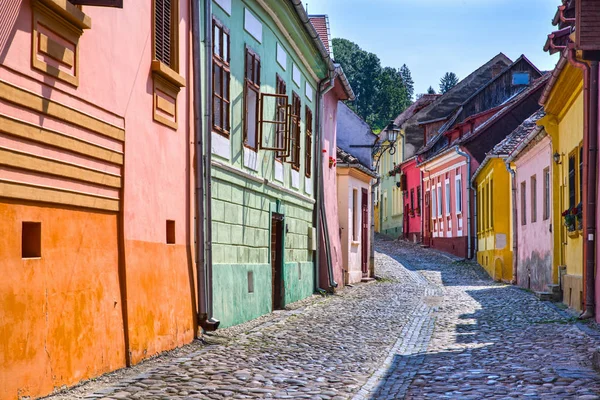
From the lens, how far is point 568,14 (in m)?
16.2

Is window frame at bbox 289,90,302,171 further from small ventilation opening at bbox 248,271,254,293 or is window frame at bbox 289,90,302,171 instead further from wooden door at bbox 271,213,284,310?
small ventilation opening at bbox 248,271,254,293

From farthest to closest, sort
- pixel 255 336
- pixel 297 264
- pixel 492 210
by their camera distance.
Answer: pixel 492 210 → pixel 297 264 → pixel 255 336

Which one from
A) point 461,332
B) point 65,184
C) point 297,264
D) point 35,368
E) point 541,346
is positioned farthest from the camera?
point 297,264

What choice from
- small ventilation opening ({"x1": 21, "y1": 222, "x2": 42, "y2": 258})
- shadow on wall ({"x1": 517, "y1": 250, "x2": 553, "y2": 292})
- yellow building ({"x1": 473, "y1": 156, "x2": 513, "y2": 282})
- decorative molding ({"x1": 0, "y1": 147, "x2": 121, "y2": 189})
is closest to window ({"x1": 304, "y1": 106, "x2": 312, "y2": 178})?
shadow on wall ({"x1": 517, "y1": 250, "x2": 553, "y2": 292})

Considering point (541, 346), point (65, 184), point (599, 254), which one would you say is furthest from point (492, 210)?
point (65, 184)

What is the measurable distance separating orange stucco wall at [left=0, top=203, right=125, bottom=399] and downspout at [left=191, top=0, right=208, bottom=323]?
261cm

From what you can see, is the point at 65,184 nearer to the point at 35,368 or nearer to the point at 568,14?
the point at 35,368

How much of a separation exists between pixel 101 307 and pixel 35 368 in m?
1.45

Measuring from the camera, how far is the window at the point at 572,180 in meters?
16.6

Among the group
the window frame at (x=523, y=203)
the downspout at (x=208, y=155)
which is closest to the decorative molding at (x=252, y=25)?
the downspout at (x=208, y=155)

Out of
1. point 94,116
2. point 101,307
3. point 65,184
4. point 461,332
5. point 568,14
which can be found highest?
point 568,14

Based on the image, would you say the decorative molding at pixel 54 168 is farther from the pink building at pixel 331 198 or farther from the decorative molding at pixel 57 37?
the pink building at pixel 331 198

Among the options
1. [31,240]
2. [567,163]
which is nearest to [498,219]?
[567,163]

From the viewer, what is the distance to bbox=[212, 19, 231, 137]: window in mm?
12575
